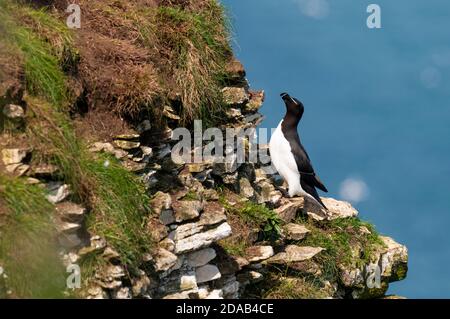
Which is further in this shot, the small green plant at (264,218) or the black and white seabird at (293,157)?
the black and white seabird at (293,157)

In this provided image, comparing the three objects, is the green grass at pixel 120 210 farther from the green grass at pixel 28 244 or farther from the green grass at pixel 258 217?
the green grass at pixel 258 217

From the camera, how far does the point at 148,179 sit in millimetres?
12570

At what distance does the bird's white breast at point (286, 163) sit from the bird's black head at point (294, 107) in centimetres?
40

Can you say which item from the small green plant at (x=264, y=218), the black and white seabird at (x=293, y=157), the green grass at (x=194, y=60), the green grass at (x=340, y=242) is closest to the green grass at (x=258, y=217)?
the small green plant at (x=264, y=218)

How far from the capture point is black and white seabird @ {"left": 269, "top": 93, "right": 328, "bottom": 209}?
15.5 m

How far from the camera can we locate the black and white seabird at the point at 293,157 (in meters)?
15.5

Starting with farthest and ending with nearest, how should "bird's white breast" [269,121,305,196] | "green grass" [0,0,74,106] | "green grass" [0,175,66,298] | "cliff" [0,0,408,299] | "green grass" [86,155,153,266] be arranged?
"bird's white breast" [269,121,305,196], "green grass" [0,0,74,106], "green grass" [86,155,153,266], "cliff" [0,0,408,299], "green grass" [0,175,66,298]

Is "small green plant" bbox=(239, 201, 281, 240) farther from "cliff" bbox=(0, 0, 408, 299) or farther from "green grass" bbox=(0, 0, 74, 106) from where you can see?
"green grass" bbox=(0, 0, 74, 106)

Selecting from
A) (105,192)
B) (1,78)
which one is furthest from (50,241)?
(1,78)

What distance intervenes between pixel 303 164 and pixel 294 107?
0.99 meters

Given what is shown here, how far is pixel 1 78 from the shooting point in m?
11.4

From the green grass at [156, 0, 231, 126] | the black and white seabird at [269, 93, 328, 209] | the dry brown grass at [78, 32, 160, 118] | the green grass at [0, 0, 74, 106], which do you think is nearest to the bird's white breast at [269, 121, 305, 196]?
the black and white seabird at [269, 93, 328, 209]

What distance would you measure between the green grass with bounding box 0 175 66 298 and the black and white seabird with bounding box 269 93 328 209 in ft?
19.0

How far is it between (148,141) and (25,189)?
10.2 ft
